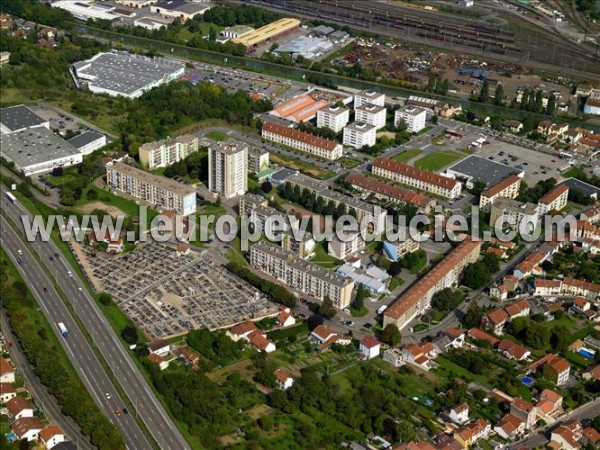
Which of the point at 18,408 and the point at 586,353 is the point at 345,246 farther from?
the point at 18,408

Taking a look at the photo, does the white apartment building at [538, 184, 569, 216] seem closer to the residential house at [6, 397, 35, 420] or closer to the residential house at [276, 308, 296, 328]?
the residential house at [276, 308, 296, 328]

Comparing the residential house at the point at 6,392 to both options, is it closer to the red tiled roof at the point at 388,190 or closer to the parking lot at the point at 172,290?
the parking lot at the point at 172,290

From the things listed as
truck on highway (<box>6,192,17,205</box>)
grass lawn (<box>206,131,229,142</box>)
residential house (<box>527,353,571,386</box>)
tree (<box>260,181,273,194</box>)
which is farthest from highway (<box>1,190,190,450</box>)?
residential house (<box>527,353,571,386</box>)

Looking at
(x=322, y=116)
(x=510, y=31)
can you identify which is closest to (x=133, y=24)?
(x=322, y=116)

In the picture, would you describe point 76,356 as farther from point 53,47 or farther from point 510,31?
point 510,31

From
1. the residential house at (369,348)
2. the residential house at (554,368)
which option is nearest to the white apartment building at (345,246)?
the residential house at (369,348)

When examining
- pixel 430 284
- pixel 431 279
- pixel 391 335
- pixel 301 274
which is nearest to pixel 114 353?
pixel 301 274
